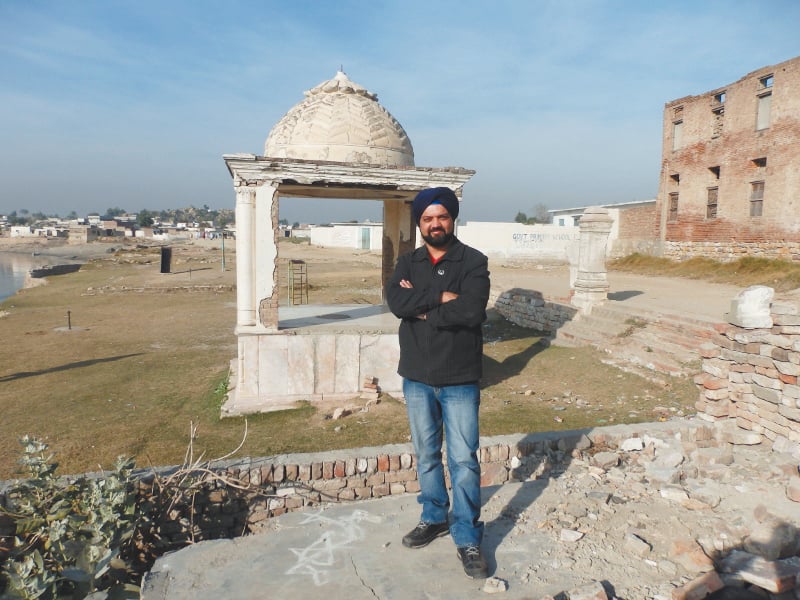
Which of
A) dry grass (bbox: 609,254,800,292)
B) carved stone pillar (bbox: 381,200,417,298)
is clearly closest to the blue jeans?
carved stone pillar (bbox: 381,200,417,298)

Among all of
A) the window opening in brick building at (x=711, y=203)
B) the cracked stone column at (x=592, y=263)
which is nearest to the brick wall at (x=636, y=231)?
the window opening in brick building at (x=711, y=203)

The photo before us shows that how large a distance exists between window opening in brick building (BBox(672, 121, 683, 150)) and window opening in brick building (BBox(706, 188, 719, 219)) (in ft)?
8.83

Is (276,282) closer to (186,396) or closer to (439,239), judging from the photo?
(186,396)

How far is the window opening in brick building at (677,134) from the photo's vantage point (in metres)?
22.2

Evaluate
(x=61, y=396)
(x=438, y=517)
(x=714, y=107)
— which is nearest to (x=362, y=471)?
(x=438, y=517)

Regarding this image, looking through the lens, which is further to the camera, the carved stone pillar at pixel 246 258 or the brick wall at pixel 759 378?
the carved stone pillar at pixel 246 258

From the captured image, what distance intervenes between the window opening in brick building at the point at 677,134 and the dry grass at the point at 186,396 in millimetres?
13771

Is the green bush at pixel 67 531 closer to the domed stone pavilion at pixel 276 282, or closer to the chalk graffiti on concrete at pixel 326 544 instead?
the chalk graffiti on concrete at pixel 326 544

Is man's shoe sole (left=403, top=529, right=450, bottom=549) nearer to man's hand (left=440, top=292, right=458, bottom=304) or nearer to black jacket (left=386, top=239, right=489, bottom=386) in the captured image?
black jacket (left=386, top=239, right=489, bottom=386)

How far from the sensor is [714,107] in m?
20.3

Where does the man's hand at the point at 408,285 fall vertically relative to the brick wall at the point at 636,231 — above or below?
below

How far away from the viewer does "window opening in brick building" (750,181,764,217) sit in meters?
18.4

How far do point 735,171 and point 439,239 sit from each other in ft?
67.6

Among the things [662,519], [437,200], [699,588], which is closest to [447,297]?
[437,200]
